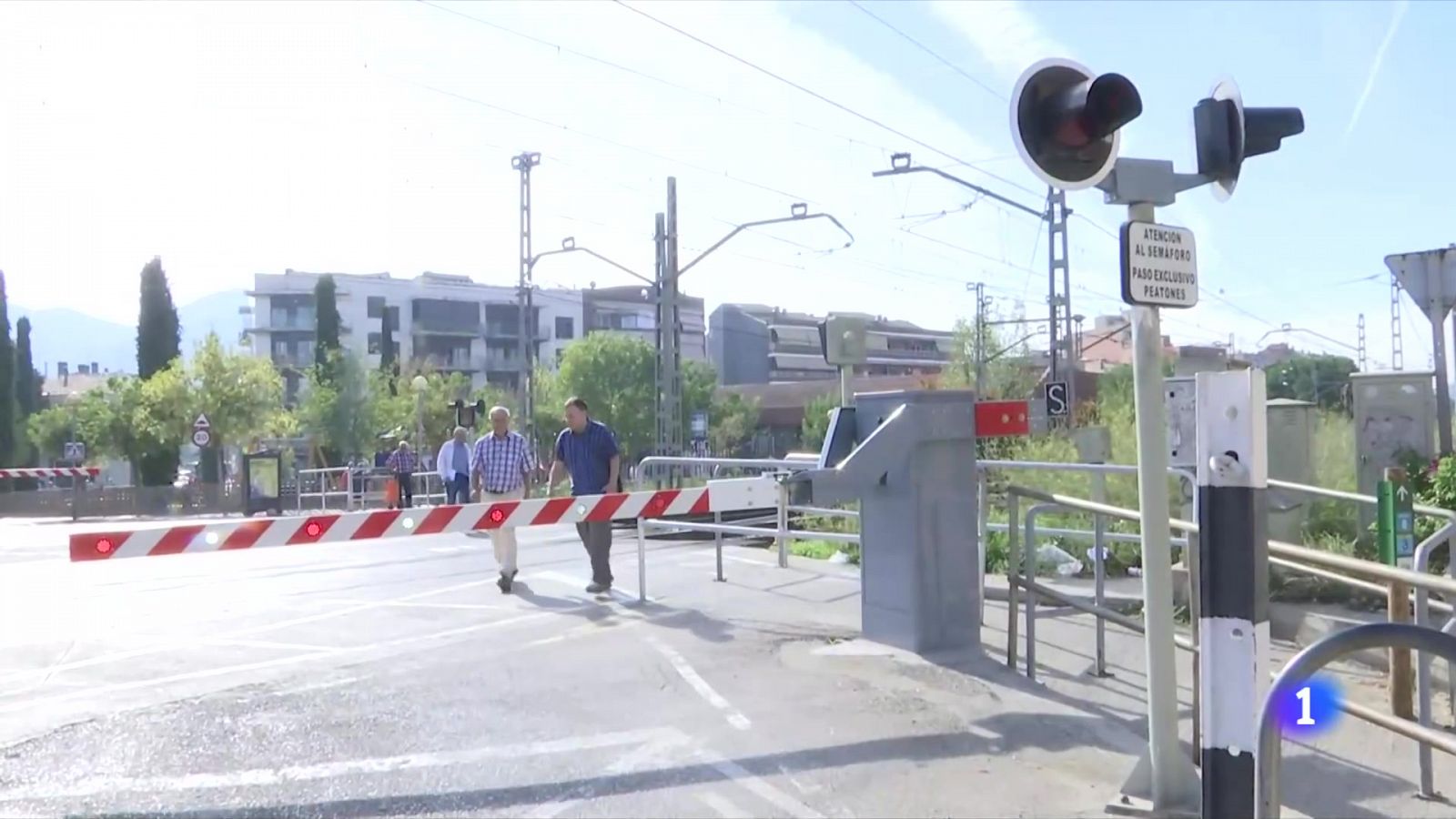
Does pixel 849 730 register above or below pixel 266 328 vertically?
below

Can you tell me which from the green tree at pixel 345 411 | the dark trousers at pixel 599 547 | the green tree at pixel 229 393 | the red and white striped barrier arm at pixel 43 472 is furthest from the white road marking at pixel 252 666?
the green tree at pixel 345 411

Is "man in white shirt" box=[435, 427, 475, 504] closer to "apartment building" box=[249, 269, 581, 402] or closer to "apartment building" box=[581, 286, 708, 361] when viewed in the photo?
"apartment building" box=[249, 269, 581, 402]

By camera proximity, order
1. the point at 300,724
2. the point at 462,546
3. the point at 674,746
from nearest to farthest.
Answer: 1. the point at 674,746
2. the point at 300,724
3. the point at 462,546

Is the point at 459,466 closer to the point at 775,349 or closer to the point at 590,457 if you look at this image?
the point at 590,457

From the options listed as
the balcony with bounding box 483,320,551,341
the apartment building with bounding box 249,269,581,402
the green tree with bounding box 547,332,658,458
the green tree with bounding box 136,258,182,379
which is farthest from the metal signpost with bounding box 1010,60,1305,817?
the balcony with bounding box 483,320,551,341

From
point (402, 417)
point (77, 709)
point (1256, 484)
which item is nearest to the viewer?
point (1256, 484)

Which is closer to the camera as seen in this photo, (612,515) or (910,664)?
(910,664)

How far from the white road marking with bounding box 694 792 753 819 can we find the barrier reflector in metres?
3.06

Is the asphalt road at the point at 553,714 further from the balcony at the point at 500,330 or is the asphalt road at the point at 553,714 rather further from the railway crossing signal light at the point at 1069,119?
the balcony at the point at 500,330

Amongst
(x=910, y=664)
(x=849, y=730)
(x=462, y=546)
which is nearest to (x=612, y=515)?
(x=910, y=664)

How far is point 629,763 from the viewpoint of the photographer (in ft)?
18.1

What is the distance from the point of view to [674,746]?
575 cm

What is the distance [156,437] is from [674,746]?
155 ft

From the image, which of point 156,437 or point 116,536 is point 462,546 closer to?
→ point 116,536
